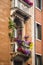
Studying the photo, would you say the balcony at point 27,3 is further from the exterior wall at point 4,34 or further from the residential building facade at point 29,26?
the exterior wall at point 4,34

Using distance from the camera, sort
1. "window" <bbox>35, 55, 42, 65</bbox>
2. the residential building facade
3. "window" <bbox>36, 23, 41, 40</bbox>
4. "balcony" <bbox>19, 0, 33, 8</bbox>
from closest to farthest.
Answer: the residential building facade
"balcony" <bbox>19, 0, 33, 8</bbox>
"window" <bbox>35, 55, 42, 65</bbox>
"window" <bbox>36, 23, 41, 40</bbox>

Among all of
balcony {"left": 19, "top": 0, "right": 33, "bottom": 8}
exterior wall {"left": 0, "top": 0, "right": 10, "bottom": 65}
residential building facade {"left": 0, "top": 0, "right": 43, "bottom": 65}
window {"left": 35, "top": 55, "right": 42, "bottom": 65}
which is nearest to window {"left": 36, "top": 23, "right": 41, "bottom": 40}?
residential building facade {"left": 0, "top": 0, "right": 43, "bottom": 65}

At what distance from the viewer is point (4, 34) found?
5637 millimetres

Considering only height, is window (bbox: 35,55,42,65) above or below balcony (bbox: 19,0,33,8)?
below

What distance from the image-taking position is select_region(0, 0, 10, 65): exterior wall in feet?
18.0

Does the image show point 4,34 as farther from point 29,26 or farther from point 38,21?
point 38,21

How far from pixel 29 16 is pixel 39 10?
7.88 ft

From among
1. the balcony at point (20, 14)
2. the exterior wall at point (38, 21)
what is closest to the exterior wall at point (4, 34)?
the balcony at point (20, 14)

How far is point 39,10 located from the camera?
78.5ft

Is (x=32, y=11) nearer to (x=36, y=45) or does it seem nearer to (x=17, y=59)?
(x=36, y=45)

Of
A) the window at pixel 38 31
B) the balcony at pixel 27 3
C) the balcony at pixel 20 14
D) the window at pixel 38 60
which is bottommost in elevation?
the window at pixel 38 60

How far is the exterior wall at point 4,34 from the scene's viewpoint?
5.49 meters

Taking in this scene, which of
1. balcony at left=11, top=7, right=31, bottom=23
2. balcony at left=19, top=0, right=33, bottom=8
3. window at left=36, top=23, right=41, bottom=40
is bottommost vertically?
window at left=36, top=23, right=41, bottom=40

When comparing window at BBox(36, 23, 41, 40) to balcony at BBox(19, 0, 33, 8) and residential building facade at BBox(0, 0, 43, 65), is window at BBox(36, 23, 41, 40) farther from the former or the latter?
balcony at BBox(19, 0, 33, 8)
